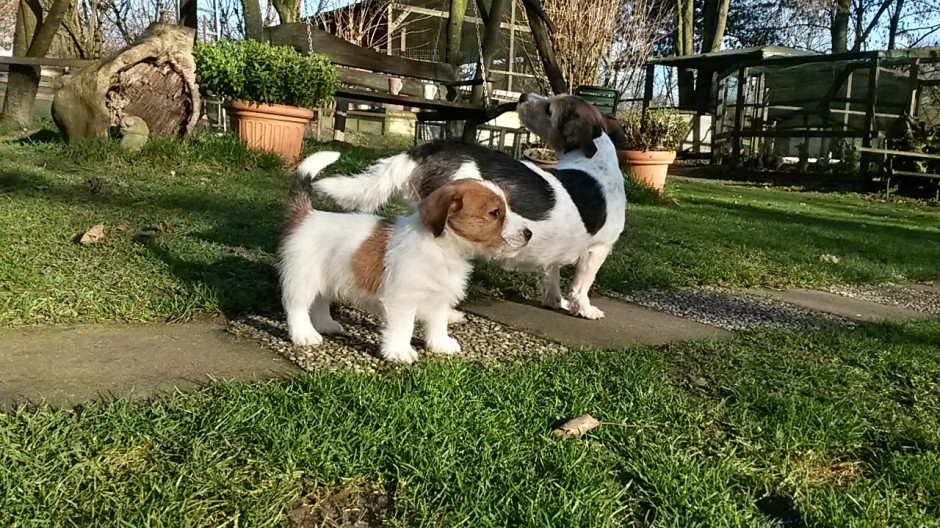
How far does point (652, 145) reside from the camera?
1026 centimetres

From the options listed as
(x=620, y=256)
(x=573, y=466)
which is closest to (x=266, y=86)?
(x=620, y=256)

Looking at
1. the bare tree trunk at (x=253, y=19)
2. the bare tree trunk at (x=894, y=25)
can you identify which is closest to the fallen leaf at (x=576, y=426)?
the bare tree trunk at (x=253, y=19)

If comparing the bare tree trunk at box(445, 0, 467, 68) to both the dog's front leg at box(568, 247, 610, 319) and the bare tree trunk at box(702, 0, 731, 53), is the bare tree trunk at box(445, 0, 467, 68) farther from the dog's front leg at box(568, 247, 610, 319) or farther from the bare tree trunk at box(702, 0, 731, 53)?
the bare tree trunk at box(702, 0, 731, 53)

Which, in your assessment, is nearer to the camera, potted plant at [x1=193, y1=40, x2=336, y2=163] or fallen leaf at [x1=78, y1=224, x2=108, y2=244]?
fallen leaf at [x1=78, y1=224, x2=108, y2=244]

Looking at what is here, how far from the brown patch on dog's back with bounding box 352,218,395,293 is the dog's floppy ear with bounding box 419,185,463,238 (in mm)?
250

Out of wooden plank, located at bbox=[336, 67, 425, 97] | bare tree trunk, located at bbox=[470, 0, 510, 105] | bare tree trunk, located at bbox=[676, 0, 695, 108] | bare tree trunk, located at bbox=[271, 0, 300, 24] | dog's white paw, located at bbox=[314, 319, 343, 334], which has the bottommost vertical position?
dog's white paw, located at bbox=[314, 319, 343, 334]

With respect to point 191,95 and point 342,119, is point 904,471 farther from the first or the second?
point 342,119

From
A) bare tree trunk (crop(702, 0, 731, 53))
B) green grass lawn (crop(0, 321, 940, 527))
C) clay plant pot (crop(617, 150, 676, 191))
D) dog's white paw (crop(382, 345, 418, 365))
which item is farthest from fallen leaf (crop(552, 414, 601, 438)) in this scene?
bare tree trunk (crop(702, 0, 731, 53))

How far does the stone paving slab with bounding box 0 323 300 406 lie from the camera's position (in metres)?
2.38

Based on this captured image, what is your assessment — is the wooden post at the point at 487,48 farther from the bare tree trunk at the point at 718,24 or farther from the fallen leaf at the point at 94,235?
the bare tree trunk at the point at 718,24

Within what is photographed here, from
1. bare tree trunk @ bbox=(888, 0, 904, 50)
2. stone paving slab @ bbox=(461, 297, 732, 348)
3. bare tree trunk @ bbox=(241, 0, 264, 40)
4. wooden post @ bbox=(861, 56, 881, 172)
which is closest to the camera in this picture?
stone paving slab @ bbox=(461, 297, 732, 348)

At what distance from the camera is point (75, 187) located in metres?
6.20

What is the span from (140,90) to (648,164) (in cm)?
708

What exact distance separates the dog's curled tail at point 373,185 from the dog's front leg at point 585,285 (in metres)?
1.18
